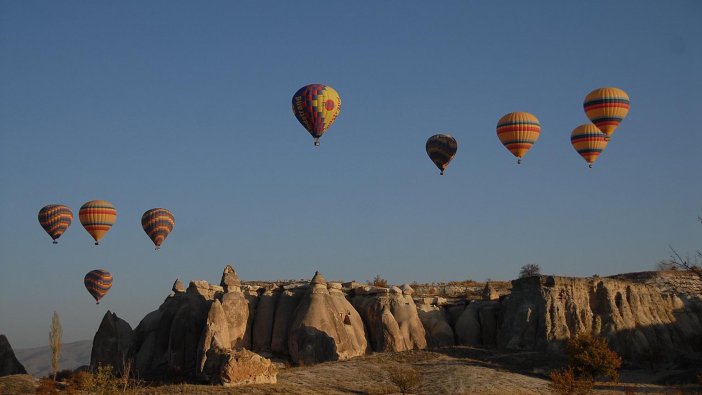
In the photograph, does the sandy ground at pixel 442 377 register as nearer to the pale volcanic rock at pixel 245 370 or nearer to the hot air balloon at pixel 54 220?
the pale volcanic rock at pixel 245 370

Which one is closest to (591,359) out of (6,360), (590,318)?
(590,318)

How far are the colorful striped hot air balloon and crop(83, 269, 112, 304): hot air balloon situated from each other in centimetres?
2910

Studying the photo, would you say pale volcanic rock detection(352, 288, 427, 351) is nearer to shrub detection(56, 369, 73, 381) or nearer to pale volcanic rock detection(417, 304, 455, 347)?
pale volcanic rock detection(417, 304, 455, 347)

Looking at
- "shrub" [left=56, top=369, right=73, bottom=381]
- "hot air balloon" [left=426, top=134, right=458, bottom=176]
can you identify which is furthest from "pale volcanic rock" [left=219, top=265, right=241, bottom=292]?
"hot air balloon" [left=426, top=134, right=458, bottom=176]

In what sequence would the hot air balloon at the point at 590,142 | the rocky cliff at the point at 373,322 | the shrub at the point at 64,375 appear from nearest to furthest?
the shrub at the point at 64,375 < the rocky cliff at the point at 373,322 < the hot air balloon at the point at 590,142

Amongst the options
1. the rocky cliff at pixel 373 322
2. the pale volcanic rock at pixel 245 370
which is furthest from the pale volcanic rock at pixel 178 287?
the pale volcanic rock at pixel 245 370

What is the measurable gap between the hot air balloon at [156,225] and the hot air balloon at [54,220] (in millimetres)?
5969

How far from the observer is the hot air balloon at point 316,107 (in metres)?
50.2

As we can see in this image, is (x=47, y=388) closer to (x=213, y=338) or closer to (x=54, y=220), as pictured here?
(x=213, y=338)

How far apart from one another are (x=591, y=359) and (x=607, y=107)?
69.6 feet

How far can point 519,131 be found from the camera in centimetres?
5375

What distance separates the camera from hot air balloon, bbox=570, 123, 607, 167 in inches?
2203

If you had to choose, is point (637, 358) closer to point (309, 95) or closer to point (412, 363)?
point (412, 363)

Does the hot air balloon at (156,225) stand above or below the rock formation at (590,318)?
above
